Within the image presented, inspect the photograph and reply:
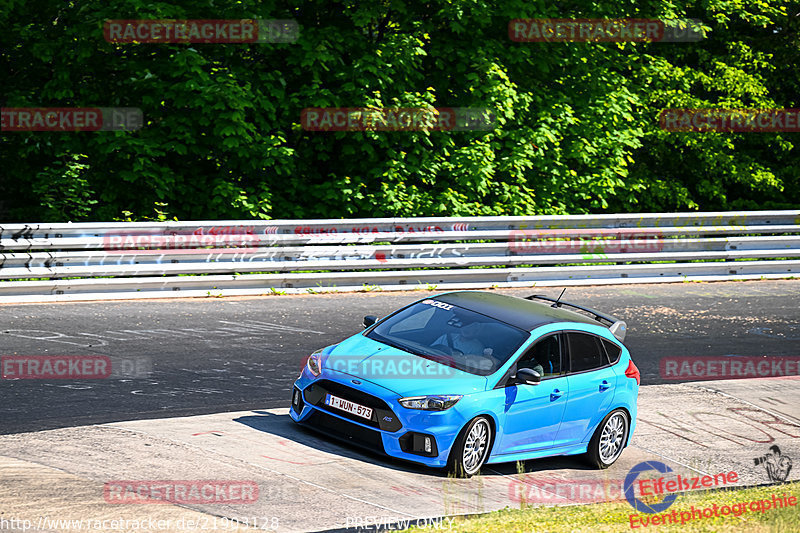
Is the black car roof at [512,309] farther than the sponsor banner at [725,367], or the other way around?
the sponsor banner at [725,367]

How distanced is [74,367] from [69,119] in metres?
8.76

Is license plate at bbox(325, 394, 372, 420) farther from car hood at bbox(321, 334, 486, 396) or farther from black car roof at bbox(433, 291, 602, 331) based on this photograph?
black car roof at bbox(433, 291, 602, 331)

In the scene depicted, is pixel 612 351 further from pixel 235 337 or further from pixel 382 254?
pixel 382 254

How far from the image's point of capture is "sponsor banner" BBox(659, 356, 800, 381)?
1414 cm

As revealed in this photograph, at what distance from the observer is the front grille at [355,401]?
9.13 m

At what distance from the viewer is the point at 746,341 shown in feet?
51.4

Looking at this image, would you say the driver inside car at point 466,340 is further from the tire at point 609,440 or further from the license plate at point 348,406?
the tire at point 609,440

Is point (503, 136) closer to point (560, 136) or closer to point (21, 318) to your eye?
point (560, 136)

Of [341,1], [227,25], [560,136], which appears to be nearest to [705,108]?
[560,136]

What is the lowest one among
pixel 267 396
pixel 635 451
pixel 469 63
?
pixel 635 451

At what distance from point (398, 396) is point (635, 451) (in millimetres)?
3654

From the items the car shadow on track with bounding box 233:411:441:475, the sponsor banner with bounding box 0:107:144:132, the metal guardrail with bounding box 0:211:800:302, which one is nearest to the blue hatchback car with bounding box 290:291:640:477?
the car shadow on track with bounding box 233:411:441:475

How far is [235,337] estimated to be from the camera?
13438mm

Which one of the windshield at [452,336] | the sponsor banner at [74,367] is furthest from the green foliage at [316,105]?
the windshield at [452,336]
